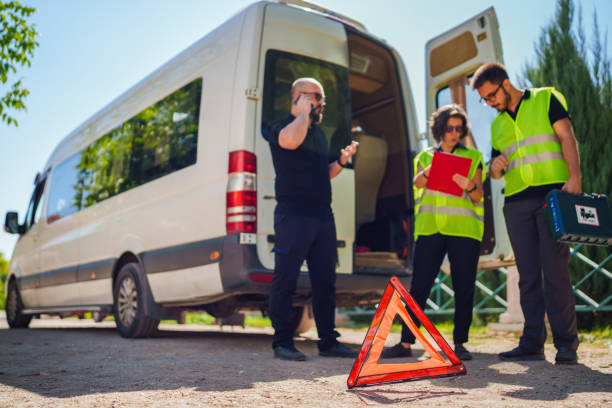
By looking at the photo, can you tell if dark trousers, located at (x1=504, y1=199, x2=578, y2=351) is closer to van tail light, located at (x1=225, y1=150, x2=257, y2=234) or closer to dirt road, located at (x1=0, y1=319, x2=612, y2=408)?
dirt road, located at (x1=0, y1=319, x2=612, y2=408)

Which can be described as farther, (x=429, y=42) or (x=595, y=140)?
(x=595, y=140)

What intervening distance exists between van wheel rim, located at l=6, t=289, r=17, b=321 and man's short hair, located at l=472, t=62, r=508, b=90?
7.11 metres

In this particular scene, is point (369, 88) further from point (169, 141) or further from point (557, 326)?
point (557, 326)

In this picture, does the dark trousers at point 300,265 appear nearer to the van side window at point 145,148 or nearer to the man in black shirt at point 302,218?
the man in black shirt at point 302,218

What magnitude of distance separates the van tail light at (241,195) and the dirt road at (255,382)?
924mm

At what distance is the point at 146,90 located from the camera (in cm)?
579

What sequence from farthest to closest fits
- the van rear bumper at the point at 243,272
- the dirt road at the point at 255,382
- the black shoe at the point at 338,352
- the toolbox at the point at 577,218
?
the van rear bumper at the point at 243,272 < the black shoe at the point at 338,352 < the toolbox at the point at 577,218 < the dirt road at the point at 255,382

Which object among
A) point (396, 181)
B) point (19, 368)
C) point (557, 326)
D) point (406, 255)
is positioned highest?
point (396, 181)

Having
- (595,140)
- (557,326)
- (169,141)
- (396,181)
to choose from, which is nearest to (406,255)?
(396,181)

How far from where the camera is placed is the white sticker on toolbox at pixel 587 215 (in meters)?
3.50

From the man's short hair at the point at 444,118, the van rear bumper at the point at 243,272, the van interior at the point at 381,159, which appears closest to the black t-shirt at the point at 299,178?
the van rear bumper at the point at 243,272

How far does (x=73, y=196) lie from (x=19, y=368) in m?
3.44

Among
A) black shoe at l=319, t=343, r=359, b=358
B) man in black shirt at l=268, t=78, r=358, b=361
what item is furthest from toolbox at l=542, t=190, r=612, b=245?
black shoe at l=319, t=343, r=359, b=358

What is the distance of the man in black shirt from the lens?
12.8 feet
